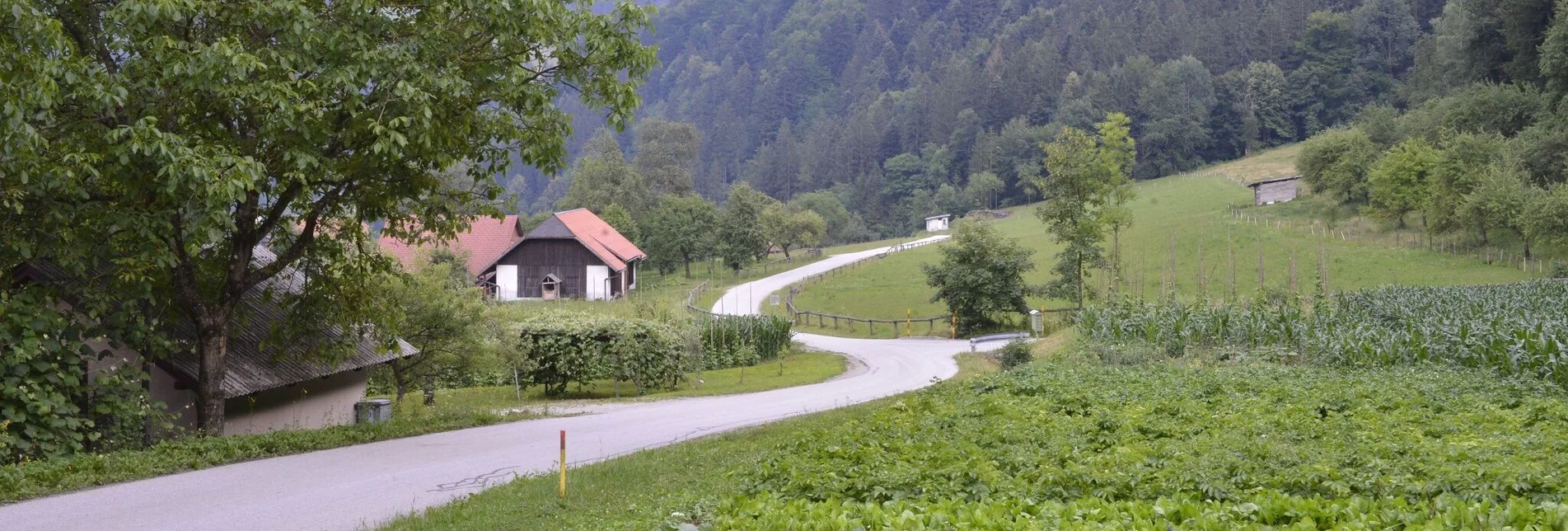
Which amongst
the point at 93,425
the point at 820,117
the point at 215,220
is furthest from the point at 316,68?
the point at 820,117

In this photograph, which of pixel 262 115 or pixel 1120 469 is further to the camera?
pixel 262 115

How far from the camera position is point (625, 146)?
19600cm

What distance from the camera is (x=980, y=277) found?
49.5 m

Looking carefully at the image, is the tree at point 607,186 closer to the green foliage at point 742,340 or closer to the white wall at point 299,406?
the green foliage at point 742,340

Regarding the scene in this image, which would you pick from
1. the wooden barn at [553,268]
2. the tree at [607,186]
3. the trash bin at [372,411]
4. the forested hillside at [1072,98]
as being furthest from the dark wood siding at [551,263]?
the trash bin at [372,411]

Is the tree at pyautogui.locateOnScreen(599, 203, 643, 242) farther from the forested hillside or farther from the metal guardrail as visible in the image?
the metal guardrail

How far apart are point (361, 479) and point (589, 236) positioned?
195 ft

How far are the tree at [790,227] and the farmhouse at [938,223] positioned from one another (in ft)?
56.7

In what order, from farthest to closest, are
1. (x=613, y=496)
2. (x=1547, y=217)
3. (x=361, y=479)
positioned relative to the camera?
(x=1547, y=217) → (x=361, y=479) → (x=613, y=496)

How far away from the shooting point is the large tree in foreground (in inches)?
499

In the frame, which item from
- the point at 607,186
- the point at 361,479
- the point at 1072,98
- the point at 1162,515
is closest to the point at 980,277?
the point at 361,479

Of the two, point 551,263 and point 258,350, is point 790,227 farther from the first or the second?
point 258,350

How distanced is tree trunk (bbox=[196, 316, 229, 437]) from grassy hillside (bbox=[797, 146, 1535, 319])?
36225 millimetres

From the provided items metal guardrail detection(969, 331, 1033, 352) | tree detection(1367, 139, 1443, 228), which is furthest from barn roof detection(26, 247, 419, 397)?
tree detection(1367, 139, 1443, 228)
